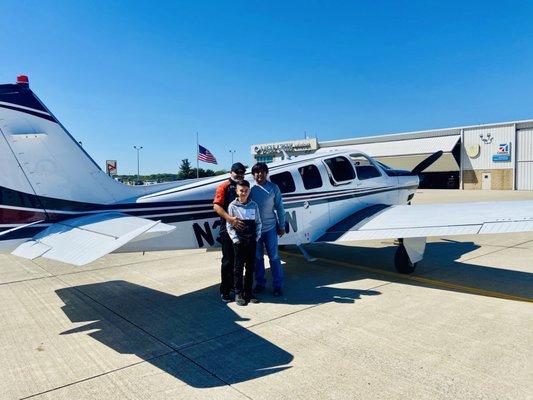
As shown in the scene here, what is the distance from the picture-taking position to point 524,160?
39.3 meters

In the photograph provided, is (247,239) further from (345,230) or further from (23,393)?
(23,393)

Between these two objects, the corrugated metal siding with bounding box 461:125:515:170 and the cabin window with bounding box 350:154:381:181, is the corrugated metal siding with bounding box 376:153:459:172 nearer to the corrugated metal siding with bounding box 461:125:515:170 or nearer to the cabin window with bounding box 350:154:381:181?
the corrugated metal siding with bounding box 461:125:515:170

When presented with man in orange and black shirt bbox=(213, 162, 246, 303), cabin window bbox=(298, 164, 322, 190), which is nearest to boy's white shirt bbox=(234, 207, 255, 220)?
man in orange and black shirt bbox=(213, 162, 246, 303)

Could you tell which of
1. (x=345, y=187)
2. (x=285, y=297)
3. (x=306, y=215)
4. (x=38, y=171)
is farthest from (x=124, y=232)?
(x=345, y=187)

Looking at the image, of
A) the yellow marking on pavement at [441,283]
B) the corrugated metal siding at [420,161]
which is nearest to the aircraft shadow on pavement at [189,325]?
the yellow marking on pavement at [441,283]

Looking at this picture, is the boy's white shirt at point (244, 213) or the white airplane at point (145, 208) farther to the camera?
the boy's white shirt at point (244, 213)

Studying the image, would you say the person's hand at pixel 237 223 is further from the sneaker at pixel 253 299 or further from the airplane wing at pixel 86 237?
the airplane wing at pixel 86 237

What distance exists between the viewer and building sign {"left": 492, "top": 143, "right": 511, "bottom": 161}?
39812 millimetres

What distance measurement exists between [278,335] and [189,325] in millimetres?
1266

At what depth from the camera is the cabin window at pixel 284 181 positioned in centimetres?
758

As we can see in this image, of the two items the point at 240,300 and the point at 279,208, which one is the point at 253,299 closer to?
the point at 240,300

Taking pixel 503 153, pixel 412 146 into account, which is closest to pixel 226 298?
pixel 503 153

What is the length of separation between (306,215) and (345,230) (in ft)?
2.68

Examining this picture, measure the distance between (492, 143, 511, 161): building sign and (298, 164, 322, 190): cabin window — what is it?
39795 millimetres
